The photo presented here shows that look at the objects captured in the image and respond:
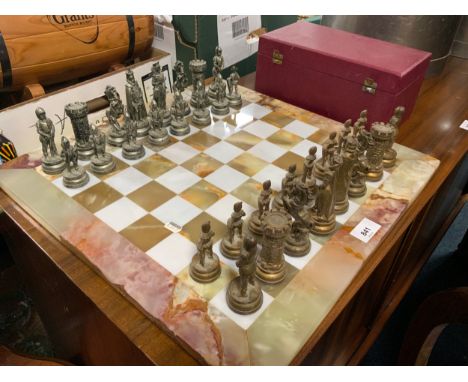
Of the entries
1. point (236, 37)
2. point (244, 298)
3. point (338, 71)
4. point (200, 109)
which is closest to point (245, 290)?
point (244, 298)

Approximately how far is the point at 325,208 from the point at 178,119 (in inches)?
24.4

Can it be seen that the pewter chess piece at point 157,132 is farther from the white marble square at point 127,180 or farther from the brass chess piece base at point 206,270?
the brass chess piece base at point 206,270

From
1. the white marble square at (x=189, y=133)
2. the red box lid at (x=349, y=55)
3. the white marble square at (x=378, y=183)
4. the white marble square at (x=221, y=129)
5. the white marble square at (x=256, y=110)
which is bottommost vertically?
the white marble square at (x=378, y=183)

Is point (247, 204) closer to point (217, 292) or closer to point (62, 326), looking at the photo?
point (217, 292)

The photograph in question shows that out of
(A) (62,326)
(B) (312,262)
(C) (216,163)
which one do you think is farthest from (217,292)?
(A) (62,326)

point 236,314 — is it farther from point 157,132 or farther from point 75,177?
point 157,132

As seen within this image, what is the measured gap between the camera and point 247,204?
1090 millimetres

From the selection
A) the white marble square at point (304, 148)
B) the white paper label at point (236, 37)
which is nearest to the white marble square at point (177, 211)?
the white marble square at point (304, 148)

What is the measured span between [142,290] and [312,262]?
376 millimetres

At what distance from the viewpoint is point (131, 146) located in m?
1.22

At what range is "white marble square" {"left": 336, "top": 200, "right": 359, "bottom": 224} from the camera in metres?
1.05

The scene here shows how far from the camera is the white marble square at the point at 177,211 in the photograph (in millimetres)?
1027

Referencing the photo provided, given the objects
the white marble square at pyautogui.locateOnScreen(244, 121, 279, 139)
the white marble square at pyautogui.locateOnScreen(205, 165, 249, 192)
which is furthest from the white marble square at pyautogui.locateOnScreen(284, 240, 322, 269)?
the white marble square at pyautogui.locateOnScreen(244, 121, 279, 139)

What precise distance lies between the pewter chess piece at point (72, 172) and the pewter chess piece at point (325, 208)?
A: 0.62 meters
